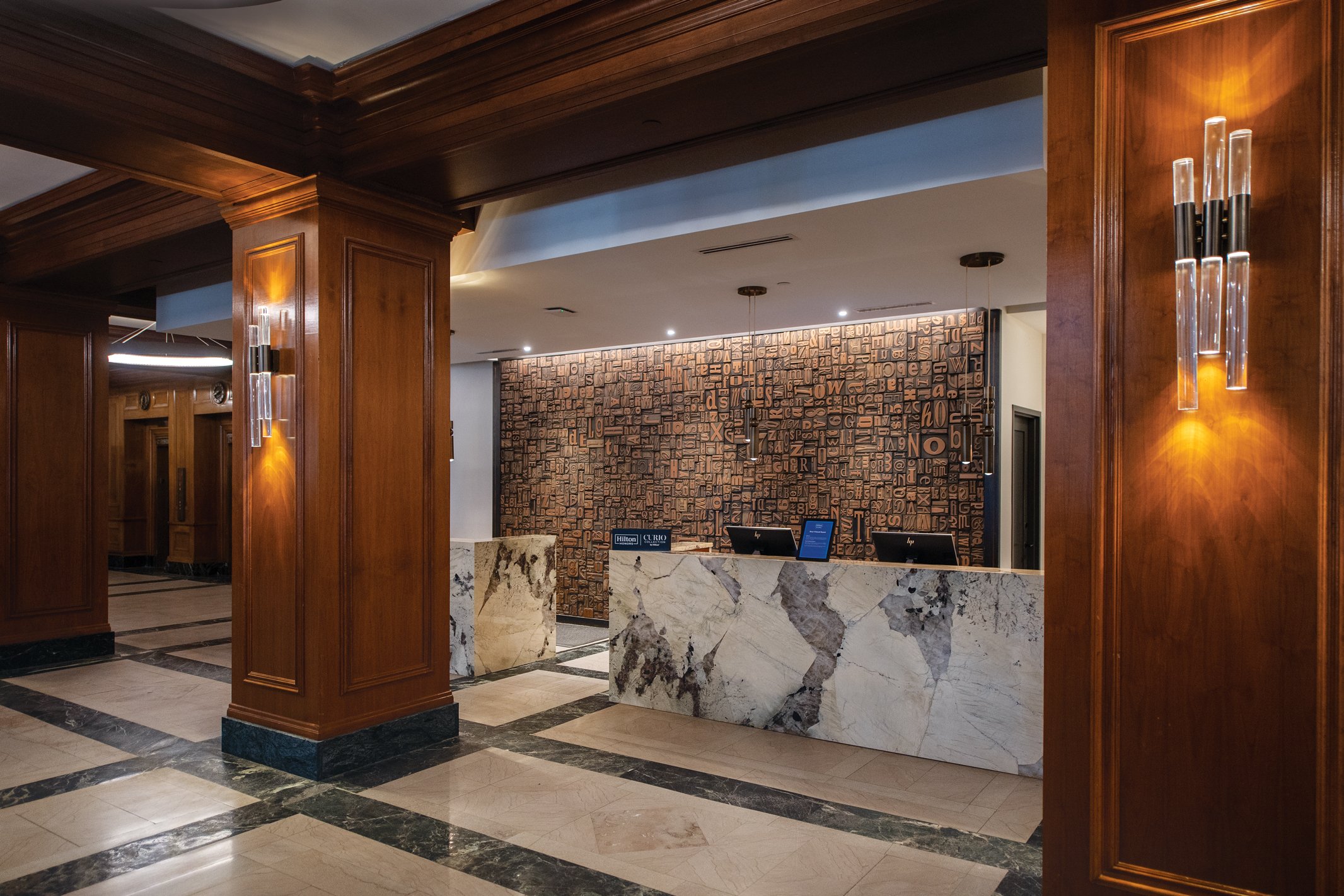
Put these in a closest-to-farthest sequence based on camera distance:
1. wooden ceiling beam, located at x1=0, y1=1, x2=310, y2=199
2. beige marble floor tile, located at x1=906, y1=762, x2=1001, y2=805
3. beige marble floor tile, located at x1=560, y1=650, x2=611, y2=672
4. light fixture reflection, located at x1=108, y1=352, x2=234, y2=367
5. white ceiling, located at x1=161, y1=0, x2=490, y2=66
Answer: wooden ceiling beam, located at x1=0, y1=1, x2=310, y2=199
white ceiling, located at x1=161, y1=0, x2=490, y2=66
beige marble floor tile, located at x1=906, y1=762, x2=1001, y2=805
beige marble floor tile, located at x1=560, y1=650, x2=611, y2=672
light fixture reflection, located at x1=108, y1=352, x2=234, y2=367

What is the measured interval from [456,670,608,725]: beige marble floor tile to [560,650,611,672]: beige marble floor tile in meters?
0.29

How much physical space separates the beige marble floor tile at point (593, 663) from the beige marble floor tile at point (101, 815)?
3.10m

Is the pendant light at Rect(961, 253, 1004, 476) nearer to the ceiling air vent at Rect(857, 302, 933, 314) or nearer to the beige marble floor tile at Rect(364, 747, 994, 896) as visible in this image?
the ceiling air vent at Rect(857, 302, 933, 314)

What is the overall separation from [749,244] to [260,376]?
2742 millimetres

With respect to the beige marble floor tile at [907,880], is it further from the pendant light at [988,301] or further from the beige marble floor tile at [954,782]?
the pendant light at [988,301]

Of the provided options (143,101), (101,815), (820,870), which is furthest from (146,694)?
→ (820,870)

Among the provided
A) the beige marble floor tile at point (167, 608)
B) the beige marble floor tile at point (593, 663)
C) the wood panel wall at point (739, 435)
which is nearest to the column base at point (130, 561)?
the beige marble floor tile at point (167, 608)

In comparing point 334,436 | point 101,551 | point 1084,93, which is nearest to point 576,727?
point 334,436

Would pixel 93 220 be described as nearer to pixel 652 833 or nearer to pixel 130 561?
pixel 652 833

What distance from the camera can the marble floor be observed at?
3090 mm

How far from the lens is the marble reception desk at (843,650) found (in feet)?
14.3

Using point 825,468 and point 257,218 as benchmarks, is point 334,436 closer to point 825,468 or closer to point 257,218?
point 257,218

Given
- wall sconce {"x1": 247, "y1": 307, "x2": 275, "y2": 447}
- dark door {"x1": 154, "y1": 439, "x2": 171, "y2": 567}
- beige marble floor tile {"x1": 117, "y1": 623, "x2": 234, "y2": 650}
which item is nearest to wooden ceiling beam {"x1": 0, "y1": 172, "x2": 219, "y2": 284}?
wall sconce {"x1": 247, "y1": 307, "x2": 275, "y2": 447}

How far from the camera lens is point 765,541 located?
556 cm
